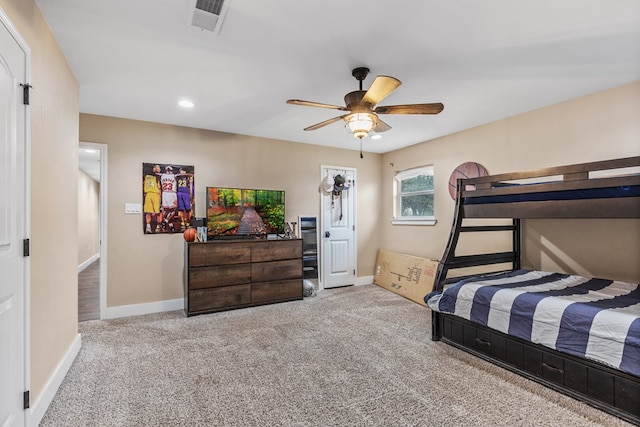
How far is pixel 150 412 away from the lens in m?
1.97

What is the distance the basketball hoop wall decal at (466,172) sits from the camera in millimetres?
4062

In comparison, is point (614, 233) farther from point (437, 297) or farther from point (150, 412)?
point (150, 412)

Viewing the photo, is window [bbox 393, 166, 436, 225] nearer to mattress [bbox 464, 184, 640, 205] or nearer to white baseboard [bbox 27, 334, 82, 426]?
mattress [bbox 464, 184, 640, 205]

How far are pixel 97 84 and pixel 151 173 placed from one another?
4.35 feet

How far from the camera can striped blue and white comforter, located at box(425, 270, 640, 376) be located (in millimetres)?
1931

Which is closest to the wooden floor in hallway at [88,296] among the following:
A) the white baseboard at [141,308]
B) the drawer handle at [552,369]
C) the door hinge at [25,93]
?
the white baseboard at [141,308]

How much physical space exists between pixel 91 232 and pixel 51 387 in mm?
7781

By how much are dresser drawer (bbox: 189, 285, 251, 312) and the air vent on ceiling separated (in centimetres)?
294

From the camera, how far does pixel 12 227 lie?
158 cm

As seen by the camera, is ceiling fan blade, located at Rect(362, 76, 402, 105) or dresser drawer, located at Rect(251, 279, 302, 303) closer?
ceiling fan blade, located at Rect(362, 76, 402, 105)

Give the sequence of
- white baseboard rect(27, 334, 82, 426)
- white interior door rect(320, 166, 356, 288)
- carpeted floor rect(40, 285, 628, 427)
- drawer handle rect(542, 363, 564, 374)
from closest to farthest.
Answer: white baseboard rect(27, 334, 82, 426), carpeted floor rect(40, 285, 628, 427), drawer handle rect(542, 363, 564, 374), white interior door rect(320, 166, 356, 288)

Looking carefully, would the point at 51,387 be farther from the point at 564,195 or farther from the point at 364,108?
the point at 564,195

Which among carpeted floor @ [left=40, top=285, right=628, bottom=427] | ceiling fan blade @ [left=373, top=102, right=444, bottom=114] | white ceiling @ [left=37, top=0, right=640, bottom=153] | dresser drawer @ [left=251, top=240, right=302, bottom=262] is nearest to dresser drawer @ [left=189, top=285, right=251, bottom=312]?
carpeted floor @ [left=40, top=285, right=628, bottom=427]

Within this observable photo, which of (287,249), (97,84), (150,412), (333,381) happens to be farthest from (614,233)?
(97,84)
